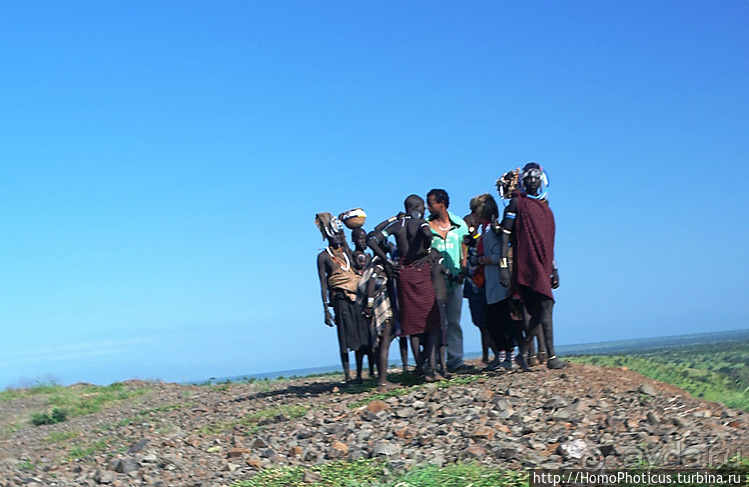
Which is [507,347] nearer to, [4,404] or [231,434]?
[231,434]

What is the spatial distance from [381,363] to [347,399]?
0.59m

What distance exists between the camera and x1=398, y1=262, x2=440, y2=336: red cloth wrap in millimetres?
10047

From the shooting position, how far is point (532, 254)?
365 inches

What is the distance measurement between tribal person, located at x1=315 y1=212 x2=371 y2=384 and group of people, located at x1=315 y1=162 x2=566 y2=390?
13 millimetres

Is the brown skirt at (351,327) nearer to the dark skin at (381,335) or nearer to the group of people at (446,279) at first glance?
the group of people at (446,279)

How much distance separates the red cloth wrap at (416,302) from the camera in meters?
10.0

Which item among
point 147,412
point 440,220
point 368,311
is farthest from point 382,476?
point 147,412

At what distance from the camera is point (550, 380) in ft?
28.8

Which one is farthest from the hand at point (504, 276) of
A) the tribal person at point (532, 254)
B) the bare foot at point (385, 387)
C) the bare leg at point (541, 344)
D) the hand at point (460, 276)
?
the bare foot at point (385, 387)

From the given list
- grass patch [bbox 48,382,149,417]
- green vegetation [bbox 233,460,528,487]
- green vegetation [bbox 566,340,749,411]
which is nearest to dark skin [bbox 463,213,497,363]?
green vegetation [bbox 566,340,749,411]

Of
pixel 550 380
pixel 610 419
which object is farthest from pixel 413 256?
pixel 610 419

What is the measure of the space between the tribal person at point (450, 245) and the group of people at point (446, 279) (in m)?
0.01

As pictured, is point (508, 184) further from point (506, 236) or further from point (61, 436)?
point (61, 436)

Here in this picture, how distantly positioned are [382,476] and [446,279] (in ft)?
14.9
